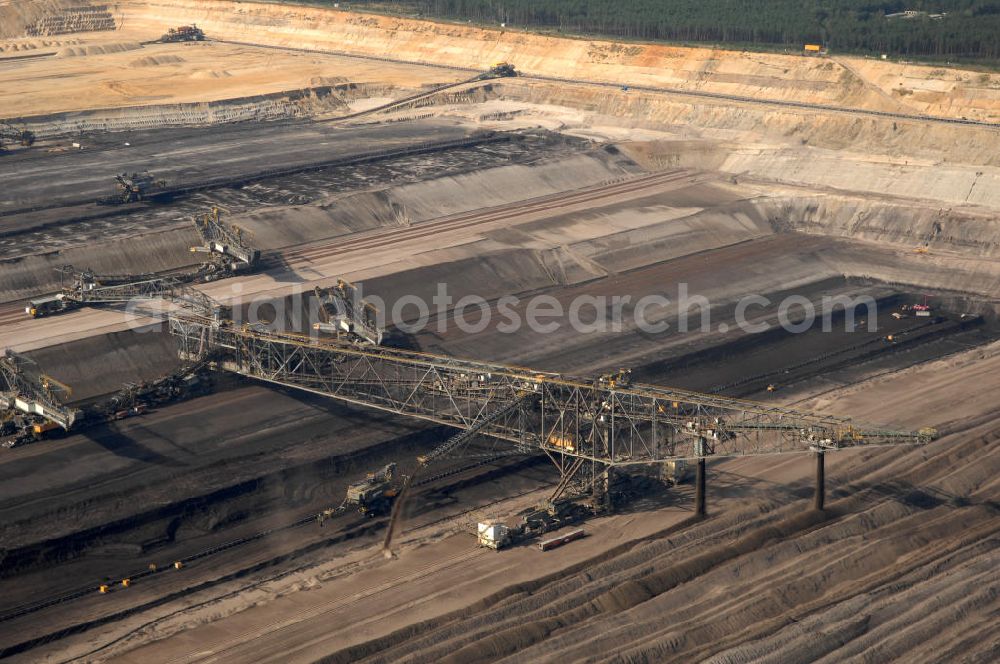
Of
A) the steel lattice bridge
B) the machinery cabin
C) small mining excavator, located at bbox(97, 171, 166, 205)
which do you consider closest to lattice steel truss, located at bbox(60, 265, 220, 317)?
the steel lattice bridge

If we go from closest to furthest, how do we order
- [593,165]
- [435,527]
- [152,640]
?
[152,640], [435,527], [593,165]

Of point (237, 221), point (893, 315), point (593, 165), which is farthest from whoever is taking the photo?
point (593, 165)

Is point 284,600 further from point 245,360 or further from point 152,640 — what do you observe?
point 245,360

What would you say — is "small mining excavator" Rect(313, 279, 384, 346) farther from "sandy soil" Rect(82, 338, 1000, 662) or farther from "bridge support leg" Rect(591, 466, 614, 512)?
"sandy soil" Rect(82, 338, 1000, 662)

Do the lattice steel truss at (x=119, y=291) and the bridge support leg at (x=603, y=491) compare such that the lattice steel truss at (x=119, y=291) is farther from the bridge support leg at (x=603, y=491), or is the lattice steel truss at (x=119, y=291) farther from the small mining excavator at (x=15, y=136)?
the small mining excavator at (x=15, y=136)

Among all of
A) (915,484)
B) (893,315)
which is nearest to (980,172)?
(893,315)

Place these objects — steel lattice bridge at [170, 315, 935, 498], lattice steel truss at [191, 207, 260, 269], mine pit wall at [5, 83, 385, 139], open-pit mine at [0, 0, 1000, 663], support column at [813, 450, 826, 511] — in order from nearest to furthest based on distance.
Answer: open-pit mine at [0, 0, 1000, 663] → support column at [813, 450, 826, 511] → steel lattice bridge at [170, 315, 935, 498] → lattice steel truss at [191, 207, 260, 269] → mine pit wall at [5, 83, 385, 139]

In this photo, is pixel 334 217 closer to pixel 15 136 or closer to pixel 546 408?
pixel 15 136

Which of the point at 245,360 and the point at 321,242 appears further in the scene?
the point at 321,242

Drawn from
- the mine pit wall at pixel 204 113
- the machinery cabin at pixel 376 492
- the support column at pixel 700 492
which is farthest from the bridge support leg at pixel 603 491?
the mine pit wall at pixel 204 113
